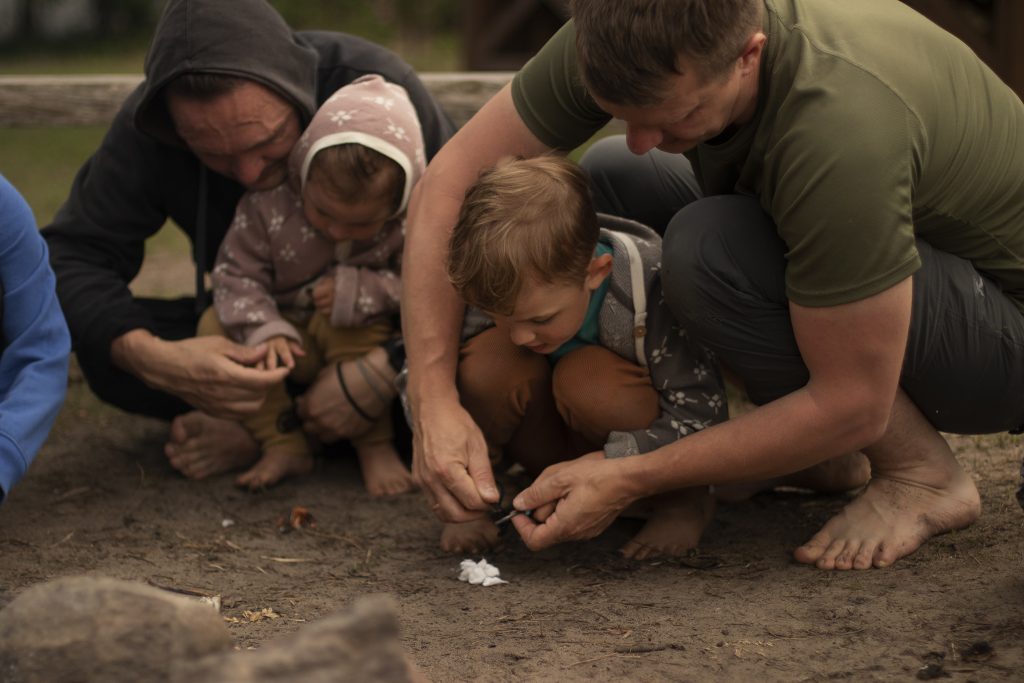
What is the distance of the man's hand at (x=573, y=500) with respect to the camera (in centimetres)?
274

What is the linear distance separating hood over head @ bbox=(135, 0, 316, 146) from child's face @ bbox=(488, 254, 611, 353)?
1.03 meters

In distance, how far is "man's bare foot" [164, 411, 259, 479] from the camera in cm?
371

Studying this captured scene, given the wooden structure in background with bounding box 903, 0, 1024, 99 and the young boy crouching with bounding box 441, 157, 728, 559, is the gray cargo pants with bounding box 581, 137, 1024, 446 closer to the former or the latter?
the young boy crouching with bounding box 441, 157, 728, 559

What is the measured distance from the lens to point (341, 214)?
3383 mm

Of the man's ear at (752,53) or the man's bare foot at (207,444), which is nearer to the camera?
the man's ear at (752,53)

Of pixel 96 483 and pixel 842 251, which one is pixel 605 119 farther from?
pixel 96 483

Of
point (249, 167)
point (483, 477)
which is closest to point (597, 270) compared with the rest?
point (483, 477)

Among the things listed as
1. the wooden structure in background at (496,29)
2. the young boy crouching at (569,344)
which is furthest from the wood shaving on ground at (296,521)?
the wooden structure in background at (496,29)

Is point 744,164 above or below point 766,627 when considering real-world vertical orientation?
above

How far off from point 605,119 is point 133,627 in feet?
5.22

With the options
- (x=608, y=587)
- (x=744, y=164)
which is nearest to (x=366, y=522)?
(x=608, y=587)

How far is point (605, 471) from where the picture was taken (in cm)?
274

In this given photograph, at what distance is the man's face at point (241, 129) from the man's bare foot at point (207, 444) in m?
0.69

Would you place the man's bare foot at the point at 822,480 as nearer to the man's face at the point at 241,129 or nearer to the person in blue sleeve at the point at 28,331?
the man's face at the point at 241,129
